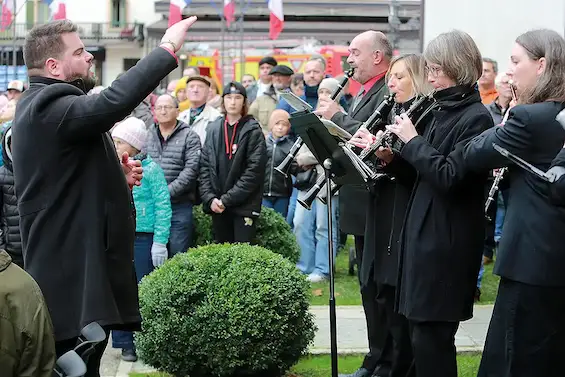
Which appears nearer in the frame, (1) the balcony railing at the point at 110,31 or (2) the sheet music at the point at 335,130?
(2) the sheet music at the point at 335,130

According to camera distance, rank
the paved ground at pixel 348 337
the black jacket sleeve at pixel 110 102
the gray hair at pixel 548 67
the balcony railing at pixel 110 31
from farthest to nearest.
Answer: the balcony railing at pixel 110 31, the paved ground at pixel 348 337, the gray hair at pixel 548 67, the black jacket sleeve at pixel 110 102

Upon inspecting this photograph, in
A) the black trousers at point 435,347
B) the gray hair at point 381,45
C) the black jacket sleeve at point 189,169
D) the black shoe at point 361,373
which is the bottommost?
the black shoe at point 361,373

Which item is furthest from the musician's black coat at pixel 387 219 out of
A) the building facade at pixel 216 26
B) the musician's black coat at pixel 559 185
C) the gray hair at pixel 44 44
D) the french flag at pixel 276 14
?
the french flag at pixel 276 14

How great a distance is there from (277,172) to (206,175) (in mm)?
1217

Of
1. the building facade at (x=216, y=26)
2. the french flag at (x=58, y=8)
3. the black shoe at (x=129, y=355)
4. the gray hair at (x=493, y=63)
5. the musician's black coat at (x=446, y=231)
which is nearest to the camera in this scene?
the musician's black coat at (x=446, y=231)

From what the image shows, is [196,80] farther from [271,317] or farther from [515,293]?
[515,293]

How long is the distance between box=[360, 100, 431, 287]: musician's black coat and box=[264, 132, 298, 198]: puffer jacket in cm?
423

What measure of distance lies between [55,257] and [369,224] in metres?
2.41

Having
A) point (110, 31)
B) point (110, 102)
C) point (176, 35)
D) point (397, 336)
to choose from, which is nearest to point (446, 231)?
point (397, 336)

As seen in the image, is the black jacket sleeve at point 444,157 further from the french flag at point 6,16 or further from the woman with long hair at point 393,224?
the french flag at point 6,16

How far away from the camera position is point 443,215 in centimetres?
482

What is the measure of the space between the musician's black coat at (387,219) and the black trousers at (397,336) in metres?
0.12

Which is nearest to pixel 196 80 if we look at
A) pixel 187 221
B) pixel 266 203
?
pixel 266 203

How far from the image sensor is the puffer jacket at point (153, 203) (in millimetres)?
7473
